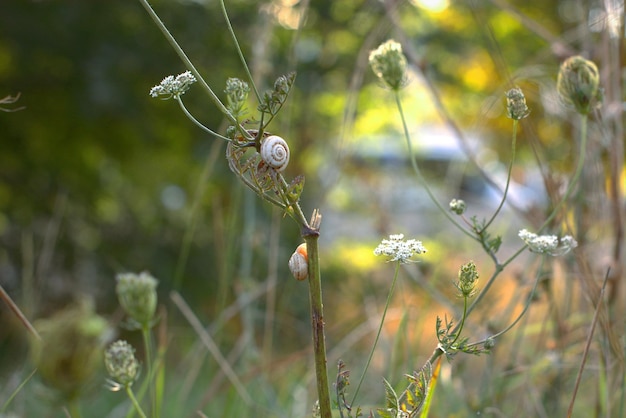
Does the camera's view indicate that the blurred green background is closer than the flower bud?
No

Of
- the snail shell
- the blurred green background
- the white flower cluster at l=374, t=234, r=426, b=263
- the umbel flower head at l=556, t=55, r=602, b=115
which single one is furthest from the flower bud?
the blurred green background

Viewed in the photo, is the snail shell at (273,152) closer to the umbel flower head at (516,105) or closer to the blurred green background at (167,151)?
the umbel flower head at (516,105)

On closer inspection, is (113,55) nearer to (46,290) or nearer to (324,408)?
(46,290)

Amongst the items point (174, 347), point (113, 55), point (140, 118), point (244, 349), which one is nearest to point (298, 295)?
point (174, 347)

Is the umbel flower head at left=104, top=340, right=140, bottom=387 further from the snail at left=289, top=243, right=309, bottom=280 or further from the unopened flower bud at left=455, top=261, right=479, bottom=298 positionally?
the unopened flower bud at left=455, top=261, right=479, bottom=298

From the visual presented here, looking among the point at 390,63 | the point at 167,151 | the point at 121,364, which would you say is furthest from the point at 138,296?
the point at 167,151

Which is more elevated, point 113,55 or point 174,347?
point 113,55

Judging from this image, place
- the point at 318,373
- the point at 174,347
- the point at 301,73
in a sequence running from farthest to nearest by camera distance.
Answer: the point at 301,73 → the point at 174,347 → the point at 318,373

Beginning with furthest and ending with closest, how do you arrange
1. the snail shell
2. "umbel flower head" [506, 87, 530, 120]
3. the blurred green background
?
the blurred green background, "umbel flower head" [506, 87, 530, 120], the snail shell
